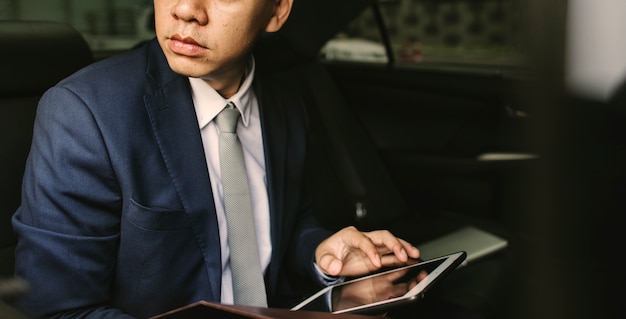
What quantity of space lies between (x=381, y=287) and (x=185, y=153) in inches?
15.1

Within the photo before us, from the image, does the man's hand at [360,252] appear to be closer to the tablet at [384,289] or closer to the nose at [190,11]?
the tablet at [384,289]

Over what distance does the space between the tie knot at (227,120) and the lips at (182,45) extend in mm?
160

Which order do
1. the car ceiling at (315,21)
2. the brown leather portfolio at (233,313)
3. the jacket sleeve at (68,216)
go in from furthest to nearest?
the car ceiling at (315,21) → the jacket sleeve at (68,216) → the brown leather portfolio at (233,313)

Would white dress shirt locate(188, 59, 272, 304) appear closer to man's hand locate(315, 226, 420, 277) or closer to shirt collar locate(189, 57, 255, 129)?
shirt collar locate(189, 57, 255, 129)

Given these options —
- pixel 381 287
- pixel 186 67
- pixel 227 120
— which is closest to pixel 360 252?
pixel 381 287

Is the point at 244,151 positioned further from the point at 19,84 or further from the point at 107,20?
the point at 107,20

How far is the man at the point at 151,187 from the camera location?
44.7 inches

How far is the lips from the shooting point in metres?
1.18

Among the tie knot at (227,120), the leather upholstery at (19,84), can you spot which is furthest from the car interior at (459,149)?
the tie knot at (227,120)

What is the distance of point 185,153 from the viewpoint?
1.25 m

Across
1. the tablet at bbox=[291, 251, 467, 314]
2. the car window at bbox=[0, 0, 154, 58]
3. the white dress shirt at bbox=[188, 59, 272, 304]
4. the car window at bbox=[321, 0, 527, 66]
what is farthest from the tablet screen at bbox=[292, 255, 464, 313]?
the car window at bbox=[321, 0, 527, 66]

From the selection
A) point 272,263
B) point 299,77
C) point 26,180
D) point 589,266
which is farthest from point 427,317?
point 299,77

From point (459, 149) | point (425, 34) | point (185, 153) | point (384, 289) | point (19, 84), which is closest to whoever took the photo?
point (384, 289)

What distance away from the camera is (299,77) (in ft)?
7.31
